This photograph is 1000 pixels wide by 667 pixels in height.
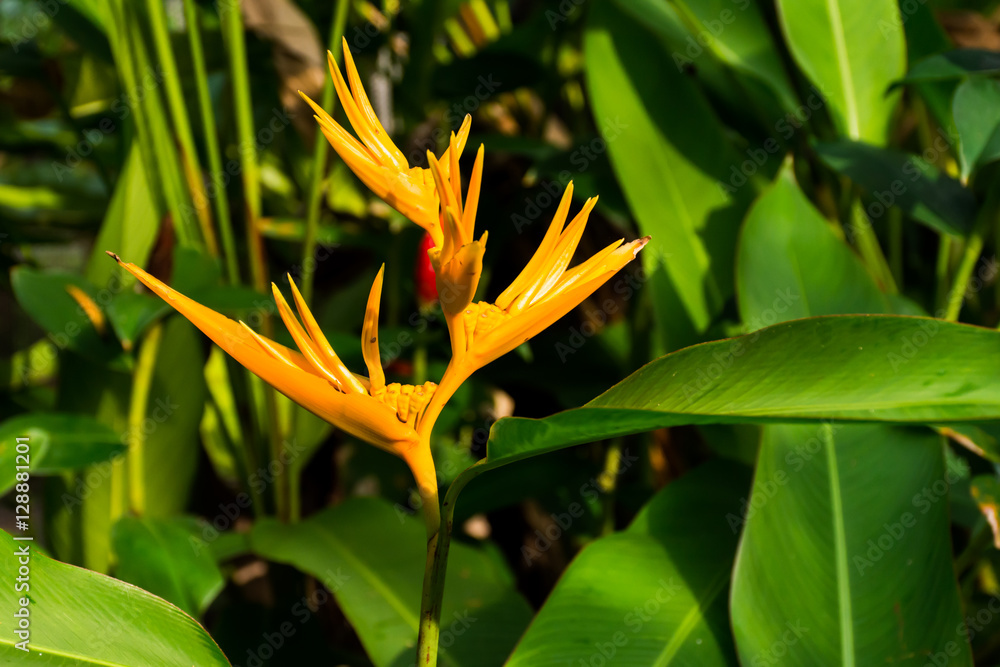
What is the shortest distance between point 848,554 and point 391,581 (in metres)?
0.31

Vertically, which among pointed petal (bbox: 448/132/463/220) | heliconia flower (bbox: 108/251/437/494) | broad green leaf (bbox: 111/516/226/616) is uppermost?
pointed petal (bbox: 448/132/463/220)

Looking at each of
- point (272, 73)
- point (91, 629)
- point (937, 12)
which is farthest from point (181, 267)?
point (937, 12)

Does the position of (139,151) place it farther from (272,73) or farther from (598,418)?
(598,418)

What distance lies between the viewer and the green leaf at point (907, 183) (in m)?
0.57

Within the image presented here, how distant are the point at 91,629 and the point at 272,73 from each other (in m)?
0.84

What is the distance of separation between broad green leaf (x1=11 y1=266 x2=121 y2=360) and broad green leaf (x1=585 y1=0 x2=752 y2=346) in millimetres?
443

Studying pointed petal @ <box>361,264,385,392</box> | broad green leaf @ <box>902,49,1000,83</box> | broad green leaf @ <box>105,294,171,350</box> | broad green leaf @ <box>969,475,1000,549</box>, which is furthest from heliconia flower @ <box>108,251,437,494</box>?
broad green leaf @ <box>902,49,1000,83</box>

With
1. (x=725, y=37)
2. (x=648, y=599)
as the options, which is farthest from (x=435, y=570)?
(x=725, y=37)

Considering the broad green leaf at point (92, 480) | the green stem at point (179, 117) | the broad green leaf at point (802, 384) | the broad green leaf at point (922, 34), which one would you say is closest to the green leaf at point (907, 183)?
the broad green leaf at point (922, 34)

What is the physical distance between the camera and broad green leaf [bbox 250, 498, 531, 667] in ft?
1.58

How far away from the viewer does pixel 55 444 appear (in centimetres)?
52

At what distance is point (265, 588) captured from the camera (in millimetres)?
1030

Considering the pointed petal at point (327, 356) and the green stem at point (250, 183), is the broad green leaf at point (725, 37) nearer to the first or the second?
the green stem at point (250, 183)

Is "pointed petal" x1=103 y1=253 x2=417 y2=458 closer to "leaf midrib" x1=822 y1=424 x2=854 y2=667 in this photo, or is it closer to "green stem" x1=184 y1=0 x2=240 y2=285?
"leaf midrib" x1=822 y1=424 x2=854 y2=667
